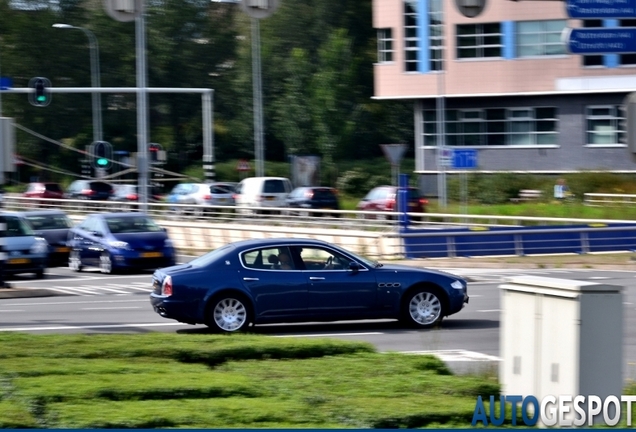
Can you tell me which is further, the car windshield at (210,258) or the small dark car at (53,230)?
the small dark car at (53,230)

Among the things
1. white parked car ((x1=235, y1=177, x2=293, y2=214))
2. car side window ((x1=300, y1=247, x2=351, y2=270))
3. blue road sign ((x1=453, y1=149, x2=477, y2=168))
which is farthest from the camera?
white parked car ((x1=235, y1=177, x2=293, y2=214))

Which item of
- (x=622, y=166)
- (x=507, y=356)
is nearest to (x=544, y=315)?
(x=507, y=356)

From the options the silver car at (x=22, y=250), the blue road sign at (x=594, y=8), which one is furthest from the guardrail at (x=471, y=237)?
the blue road sign at (x=594, y=8)

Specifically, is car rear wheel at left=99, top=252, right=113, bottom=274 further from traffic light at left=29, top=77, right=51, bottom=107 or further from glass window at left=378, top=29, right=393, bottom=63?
glass window at left=378, top=29, right=393, bottom=63

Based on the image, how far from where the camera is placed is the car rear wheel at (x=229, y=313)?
609 inches

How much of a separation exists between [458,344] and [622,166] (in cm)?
4438

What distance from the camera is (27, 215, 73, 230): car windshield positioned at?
32.9 metres

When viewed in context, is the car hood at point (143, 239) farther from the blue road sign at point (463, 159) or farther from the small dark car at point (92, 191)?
the small dark car at point (92, 191)

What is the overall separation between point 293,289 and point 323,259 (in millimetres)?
655

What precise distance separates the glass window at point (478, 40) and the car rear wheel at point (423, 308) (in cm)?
4394

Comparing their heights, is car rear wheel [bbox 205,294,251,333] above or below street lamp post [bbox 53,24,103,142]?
below

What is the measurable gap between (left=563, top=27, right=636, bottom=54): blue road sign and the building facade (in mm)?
43645

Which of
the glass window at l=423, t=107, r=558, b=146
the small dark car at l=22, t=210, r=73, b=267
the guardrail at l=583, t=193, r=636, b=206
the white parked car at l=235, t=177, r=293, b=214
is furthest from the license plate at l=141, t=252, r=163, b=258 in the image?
the glass window at l=423, t=107, r=558, b=146

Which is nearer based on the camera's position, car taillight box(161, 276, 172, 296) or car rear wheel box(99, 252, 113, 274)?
car taillight box(161, 276, 172, 296)
